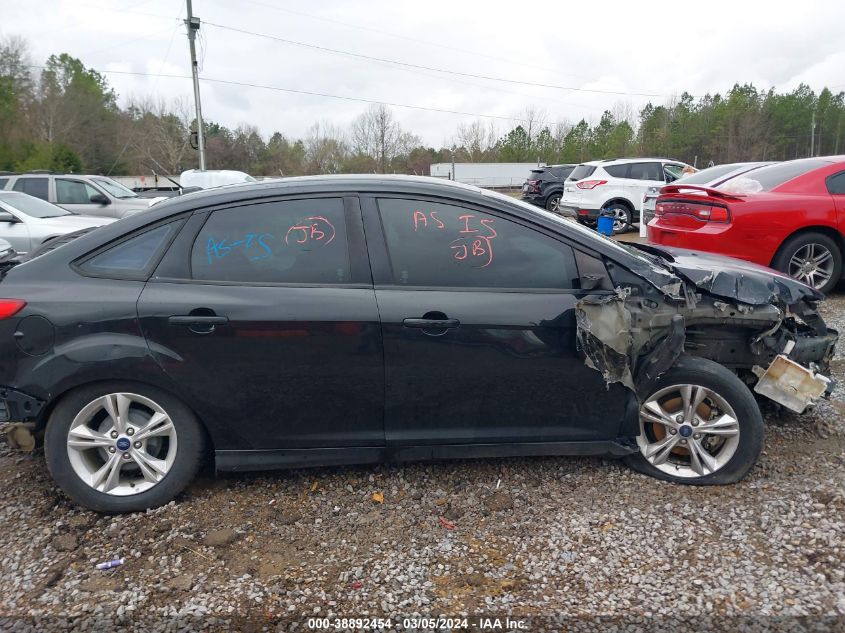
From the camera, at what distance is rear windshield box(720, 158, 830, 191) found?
667 centimetres

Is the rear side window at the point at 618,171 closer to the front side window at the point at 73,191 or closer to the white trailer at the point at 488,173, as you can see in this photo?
the front side window at the point at 73,191

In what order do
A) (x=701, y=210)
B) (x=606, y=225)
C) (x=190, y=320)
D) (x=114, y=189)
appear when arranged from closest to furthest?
(x=190, y=320), (x=701, y=210), (x=606, y=225), (x=114, y=189)

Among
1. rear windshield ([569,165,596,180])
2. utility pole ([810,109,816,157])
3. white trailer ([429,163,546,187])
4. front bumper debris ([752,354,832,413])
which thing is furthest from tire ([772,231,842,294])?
utility pole ([810,109,816,157])

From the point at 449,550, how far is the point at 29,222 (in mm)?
9057

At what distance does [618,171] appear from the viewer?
14148 mm

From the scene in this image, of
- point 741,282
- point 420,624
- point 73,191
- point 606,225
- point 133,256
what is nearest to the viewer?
point 420,624

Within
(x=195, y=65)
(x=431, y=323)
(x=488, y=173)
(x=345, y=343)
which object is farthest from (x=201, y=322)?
(x=488, y=173)

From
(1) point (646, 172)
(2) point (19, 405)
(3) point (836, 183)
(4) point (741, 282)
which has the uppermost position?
(1) point (646, 172)

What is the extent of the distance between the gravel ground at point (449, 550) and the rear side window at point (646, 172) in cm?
1166

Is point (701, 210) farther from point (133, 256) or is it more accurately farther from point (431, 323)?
point (133, 256)

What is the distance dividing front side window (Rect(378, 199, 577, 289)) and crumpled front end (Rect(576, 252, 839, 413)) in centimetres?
29

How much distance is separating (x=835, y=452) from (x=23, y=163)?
5007 cm

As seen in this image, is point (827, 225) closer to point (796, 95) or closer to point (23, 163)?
point (23, 163)

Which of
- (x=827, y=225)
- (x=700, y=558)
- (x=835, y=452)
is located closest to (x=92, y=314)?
(x=700, y=558)
